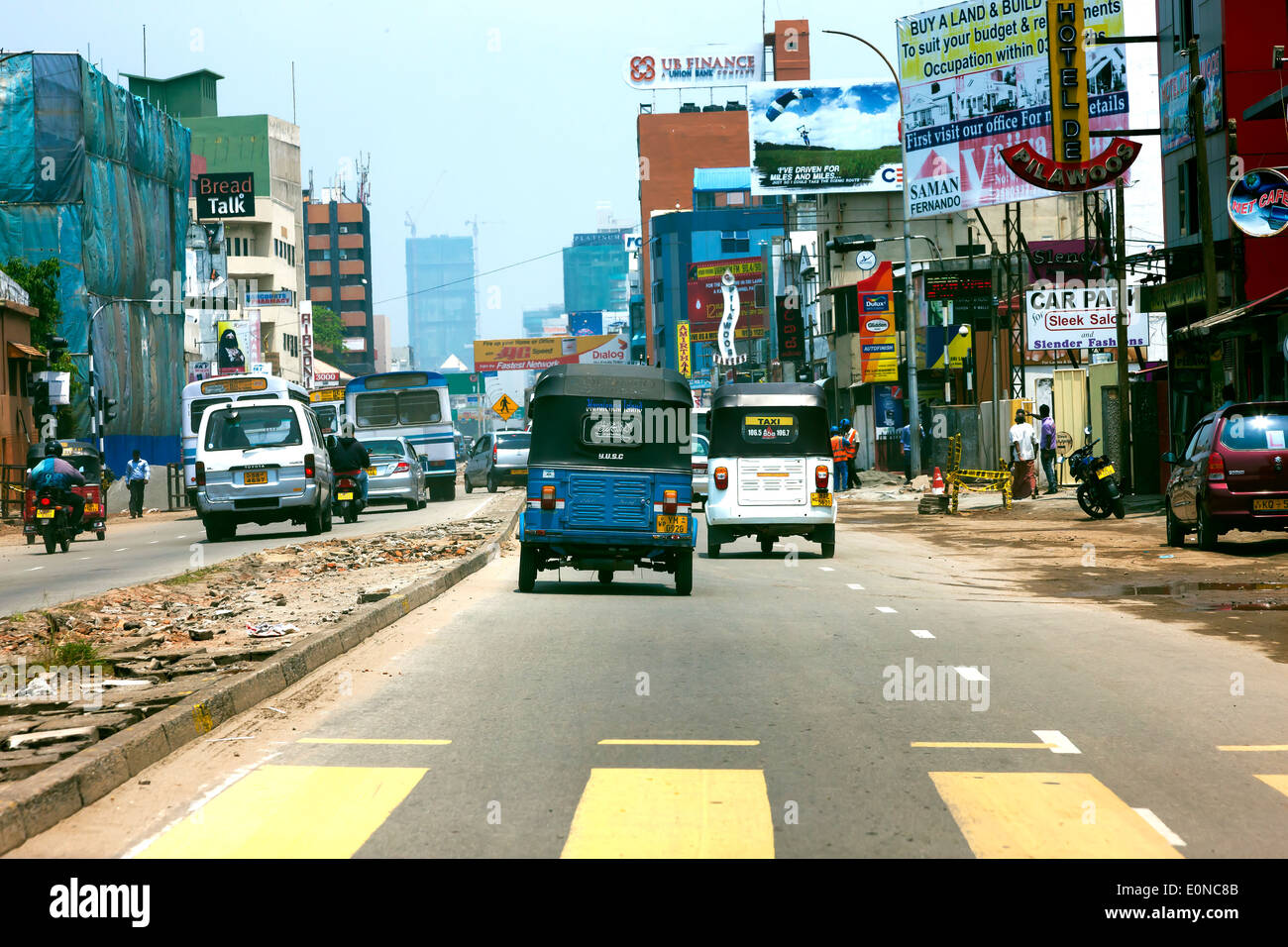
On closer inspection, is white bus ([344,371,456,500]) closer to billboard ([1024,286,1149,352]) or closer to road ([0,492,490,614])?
road ([0,492,490,614])

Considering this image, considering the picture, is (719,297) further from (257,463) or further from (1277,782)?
(1277,782)

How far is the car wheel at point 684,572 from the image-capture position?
1580cm

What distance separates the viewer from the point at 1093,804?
247 inches

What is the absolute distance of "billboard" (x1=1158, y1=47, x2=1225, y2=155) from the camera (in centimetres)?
2998

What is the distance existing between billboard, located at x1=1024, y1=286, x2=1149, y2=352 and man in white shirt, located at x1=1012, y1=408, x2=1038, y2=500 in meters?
1.67

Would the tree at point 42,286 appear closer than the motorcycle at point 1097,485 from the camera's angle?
No

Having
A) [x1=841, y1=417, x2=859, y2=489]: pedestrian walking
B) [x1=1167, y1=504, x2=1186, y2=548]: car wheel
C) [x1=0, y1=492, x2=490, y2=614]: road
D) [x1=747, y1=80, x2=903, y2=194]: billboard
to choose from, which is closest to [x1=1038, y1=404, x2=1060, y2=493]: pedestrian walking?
[x1=841, y1=417, x2=859, y2=489]: pedestrian walking

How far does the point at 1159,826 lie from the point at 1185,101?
1135 inches

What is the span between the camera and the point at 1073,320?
33062mm

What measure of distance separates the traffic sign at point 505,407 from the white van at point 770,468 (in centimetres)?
3133

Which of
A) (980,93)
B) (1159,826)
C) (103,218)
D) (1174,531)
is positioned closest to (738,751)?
(1159,826)

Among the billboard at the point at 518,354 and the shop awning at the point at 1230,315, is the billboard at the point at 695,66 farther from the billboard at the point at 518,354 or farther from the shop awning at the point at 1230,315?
the shop awning at the point at 1230,315

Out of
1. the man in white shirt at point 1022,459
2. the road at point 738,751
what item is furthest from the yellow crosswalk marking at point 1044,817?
the man in white shirt at point 1022,459

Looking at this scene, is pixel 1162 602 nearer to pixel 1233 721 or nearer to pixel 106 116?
pixel 1233 721
